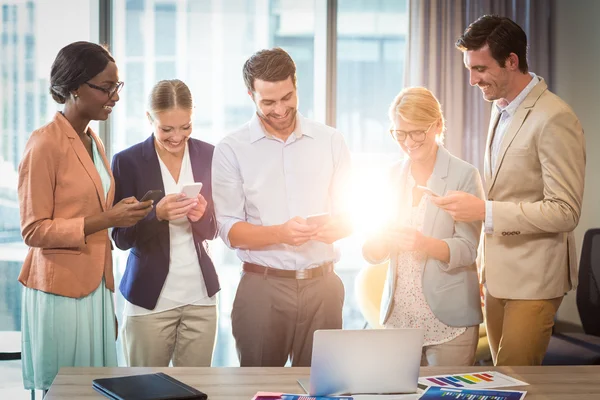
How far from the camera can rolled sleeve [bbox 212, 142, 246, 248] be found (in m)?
2.86

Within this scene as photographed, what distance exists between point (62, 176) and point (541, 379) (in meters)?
1.84

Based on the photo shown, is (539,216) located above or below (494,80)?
below

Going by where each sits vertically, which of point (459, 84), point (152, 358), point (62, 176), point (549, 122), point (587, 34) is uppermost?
point (587, 34)

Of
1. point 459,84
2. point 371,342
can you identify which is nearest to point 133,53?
point 459,84

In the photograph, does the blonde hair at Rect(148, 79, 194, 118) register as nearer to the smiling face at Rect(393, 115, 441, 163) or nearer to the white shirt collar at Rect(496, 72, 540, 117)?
the smiling face at Rect(393, 115, 441, 163)

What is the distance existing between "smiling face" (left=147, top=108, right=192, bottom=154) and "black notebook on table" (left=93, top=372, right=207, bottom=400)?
1.11m

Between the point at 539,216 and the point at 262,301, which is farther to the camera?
the point at 262,301

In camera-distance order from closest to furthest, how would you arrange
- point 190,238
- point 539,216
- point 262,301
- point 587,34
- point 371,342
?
point 371,342, point 539,216, point 262,301, point 190,238, point 587,34

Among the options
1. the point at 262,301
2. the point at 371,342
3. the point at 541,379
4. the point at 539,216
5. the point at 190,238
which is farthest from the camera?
the point at 190,238

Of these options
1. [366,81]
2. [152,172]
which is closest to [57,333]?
[152,172]

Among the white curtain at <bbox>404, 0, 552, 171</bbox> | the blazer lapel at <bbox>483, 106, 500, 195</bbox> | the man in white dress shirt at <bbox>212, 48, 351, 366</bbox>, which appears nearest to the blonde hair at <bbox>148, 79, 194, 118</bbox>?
the man in white dress shirt at <bbox>212, 48, 351, 366</bbox>

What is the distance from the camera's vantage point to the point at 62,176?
108 inches

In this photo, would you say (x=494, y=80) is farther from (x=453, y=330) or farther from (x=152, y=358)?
(x=152, y=358)

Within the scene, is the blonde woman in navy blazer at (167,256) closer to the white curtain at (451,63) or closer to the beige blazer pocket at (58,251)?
the beige blazer pocket at (58,251)
